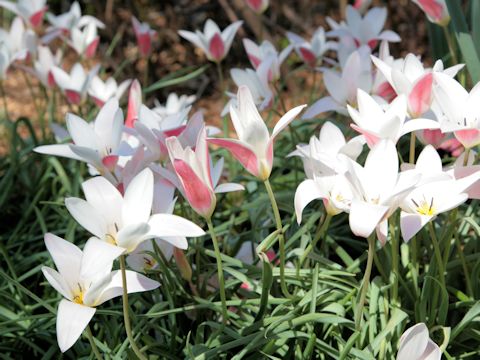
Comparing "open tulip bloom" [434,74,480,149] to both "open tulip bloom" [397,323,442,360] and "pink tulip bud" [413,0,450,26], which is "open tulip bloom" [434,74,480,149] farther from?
"pink tulip bud" [413,0,450,26]

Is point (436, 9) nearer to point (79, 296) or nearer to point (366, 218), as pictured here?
point (366, 218)

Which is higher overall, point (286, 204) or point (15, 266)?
point (286, 204)

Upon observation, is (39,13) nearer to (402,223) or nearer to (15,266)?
(15,266)

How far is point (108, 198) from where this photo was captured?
1113 mm

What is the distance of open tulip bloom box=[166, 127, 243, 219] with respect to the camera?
3.55ft

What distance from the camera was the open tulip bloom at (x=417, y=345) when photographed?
3.51 feet

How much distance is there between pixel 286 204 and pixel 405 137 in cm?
49

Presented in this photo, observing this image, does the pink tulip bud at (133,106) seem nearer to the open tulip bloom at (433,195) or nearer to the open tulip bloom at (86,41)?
the open tulip bloom at (433,195)

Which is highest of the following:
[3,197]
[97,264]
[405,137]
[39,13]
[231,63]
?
[97,264]

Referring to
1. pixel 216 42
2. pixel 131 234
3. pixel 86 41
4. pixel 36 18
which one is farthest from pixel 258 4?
pixel 131 234

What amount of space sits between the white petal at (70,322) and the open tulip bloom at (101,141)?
34 centimetres

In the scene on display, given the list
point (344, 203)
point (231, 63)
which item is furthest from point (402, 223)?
point (231, 63)

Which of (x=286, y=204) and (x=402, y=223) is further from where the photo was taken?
(x=286, y=204)

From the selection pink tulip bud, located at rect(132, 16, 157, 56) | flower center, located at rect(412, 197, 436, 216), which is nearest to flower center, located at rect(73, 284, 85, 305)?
flower center, located at rect(412, 197, 436, 216)
